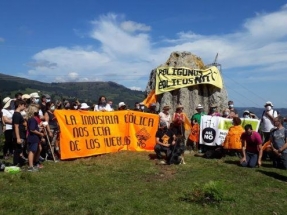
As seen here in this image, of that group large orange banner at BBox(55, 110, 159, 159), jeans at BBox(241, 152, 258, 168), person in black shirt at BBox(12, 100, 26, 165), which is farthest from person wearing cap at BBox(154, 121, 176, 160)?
person in black shirt at BBox(12, 100, 26, 165)

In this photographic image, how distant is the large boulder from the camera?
1931 cm

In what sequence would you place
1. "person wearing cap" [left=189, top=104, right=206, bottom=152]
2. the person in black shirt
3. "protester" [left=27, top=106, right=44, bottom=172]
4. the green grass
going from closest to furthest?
the green grass → "protester" [left=27, top=106, right=44, bottom=172] → the person in black shirt → "person wearing cap" [left=189, top=104, right=206, bottom=152]

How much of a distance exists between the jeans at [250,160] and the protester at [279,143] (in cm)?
80

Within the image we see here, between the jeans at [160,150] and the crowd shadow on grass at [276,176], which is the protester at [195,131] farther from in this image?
the crowd shadow on grass at [276,176]

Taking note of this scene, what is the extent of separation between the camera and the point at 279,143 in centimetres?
1403

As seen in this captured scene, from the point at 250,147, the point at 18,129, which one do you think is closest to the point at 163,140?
the point at 250,147

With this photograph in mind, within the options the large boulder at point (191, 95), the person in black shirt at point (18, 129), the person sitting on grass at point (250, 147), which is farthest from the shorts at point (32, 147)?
the large boulder at point (191, 95)

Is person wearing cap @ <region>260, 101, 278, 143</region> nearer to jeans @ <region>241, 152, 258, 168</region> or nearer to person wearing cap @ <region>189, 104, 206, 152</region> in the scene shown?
jeans @ <region>241, 152, 258, 168</region>

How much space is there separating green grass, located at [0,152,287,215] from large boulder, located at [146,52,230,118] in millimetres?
6049

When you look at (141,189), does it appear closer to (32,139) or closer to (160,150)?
(32,139)

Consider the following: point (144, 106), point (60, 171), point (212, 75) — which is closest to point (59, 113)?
point (60, 171)

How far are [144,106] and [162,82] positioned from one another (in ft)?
5.42

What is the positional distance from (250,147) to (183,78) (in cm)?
651

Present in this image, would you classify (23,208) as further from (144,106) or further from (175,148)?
(144,106)
